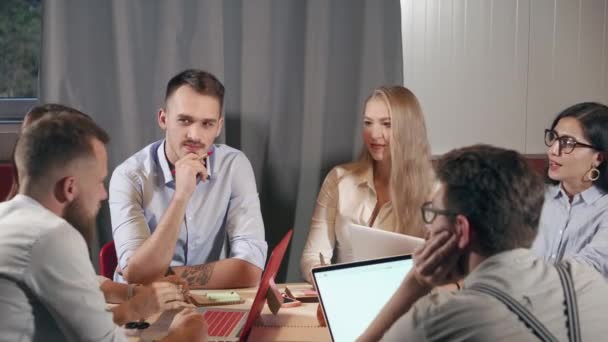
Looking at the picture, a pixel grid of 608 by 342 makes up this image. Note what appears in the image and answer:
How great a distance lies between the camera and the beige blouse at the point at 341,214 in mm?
2828

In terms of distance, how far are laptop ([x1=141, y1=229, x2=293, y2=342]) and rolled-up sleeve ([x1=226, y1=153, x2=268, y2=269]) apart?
2.04ft

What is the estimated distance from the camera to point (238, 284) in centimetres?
243

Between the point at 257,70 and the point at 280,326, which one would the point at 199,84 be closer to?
the point at 257,70

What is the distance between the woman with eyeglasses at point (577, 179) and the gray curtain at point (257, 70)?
0.92 m

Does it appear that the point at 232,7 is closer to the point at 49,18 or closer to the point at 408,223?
the point at 49,18

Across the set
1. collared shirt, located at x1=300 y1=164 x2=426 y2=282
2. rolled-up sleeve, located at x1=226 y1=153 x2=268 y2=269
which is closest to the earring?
collared shirt, located at x1=300 y1=164 x2=426 y2=282

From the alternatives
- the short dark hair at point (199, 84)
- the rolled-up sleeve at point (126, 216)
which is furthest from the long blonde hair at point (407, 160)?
the rolled-up sleeve at point (126, 216)

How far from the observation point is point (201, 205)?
2828 millimetres

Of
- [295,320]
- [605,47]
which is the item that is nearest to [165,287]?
[295,320]

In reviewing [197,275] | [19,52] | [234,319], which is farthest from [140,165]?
[19,52]

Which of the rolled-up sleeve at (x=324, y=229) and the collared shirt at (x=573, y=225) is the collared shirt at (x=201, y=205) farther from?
the collared shirt at (x=573, y=225)

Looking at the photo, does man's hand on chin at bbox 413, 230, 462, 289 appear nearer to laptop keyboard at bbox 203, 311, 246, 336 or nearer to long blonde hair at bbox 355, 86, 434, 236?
laptop keyboard at bbox 203, 311, 246, 336

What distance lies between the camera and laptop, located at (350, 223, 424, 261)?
6.53 ft

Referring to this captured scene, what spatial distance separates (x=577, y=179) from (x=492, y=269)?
5.40 feet
